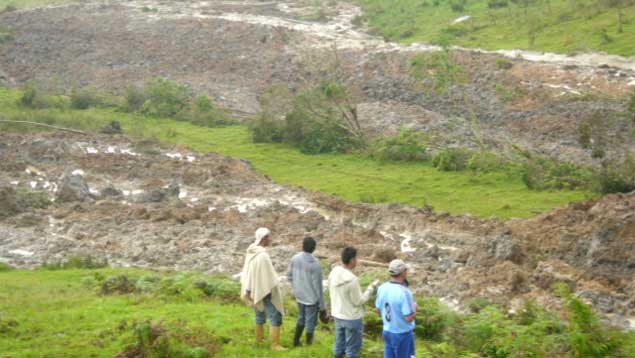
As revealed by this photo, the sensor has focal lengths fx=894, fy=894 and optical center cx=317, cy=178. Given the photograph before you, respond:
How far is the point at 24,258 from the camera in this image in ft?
84.7

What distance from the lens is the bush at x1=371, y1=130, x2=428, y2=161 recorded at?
4266 cm

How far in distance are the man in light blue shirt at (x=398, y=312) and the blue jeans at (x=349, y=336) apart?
0.61 metres

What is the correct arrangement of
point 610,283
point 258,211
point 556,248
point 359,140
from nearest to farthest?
point 610,283, point 556,248, point 258,211, point 359,140

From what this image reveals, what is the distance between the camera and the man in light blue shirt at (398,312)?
12.3m

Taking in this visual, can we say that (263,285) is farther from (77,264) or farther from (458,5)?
(458,5)

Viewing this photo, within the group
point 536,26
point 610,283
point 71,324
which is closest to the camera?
point 71,324

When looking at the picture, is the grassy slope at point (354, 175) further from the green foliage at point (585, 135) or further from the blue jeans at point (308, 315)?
the blue jeans at point (308, 315)

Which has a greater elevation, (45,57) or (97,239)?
(45,57)

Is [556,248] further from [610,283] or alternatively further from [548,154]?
[548,154]

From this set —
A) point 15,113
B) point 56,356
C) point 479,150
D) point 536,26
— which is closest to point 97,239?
point 56,356

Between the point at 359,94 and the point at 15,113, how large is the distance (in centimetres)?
1973

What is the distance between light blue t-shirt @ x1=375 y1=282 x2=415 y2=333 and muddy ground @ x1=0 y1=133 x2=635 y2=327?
783cm

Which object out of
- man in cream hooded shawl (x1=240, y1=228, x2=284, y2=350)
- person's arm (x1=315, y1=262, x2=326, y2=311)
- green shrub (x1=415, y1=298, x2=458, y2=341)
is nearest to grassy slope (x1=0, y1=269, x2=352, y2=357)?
man in cream hooded shawl (x1=240, y1=228, x2=284, y2=350)

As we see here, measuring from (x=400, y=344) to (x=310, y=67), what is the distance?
47.3m
